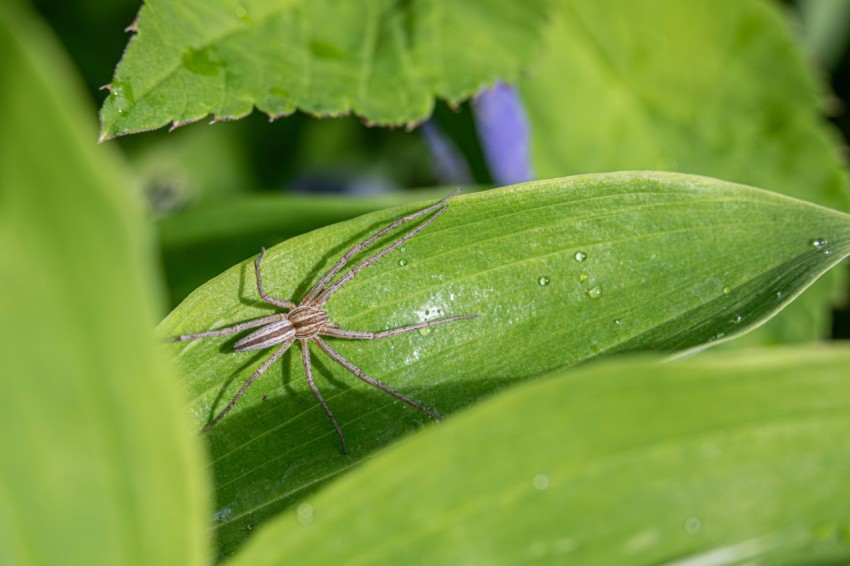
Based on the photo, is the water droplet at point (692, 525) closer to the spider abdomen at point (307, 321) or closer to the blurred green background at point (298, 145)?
the spider abdomen at point (307, 321)

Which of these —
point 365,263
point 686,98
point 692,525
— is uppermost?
point 686,98

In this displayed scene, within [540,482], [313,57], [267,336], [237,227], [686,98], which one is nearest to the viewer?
[540,482]

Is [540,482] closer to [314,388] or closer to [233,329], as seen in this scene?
[314,388]

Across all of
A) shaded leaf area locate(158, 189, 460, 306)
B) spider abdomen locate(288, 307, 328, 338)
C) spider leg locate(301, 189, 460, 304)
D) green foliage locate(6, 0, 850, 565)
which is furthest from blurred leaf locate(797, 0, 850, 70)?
spider abdomen locate(288, 307, 328, 338)

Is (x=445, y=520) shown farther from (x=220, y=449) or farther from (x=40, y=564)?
(x=220, y=449)

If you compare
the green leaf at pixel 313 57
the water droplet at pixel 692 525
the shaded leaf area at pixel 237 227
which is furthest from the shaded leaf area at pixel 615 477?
the shaded leaf area at pixel 237 227

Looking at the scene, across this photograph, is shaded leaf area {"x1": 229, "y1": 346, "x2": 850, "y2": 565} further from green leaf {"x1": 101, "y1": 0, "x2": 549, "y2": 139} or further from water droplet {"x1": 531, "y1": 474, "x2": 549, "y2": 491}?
green leaf {"x1": 101, "y1": 0, "x2": 549, "y2": 139}

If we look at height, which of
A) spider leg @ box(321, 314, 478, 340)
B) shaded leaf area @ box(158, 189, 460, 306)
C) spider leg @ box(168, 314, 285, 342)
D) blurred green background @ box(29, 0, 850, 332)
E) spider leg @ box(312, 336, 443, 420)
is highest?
blurred green background @ box(29, 0, 850, 332)

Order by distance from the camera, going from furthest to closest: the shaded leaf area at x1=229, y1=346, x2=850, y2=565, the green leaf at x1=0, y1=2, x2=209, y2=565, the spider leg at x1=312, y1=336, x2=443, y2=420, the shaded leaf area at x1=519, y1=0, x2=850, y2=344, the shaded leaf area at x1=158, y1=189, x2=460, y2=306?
the shaded leaf area at x1=519, y1=0, x2=850, y2=344
the shaded leaf area at x1=158, y1=189, x2=460, y2=306
the spider leg at x1=312, y1=336, x2=443, y2=420
the shaded leaf area at x1=229, y1=346, x2=850, y2=565
the green leaf at x1=0, y1=2, x2=209, y2=565

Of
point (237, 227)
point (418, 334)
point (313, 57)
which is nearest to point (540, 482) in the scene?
point (418, 334)
